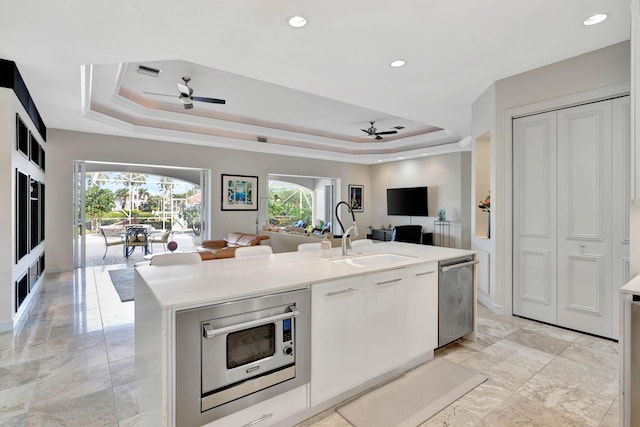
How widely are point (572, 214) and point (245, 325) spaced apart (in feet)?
11.0

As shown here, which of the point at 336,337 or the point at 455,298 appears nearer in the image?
the point at 336,337

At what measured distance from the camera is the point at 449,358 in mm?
2668

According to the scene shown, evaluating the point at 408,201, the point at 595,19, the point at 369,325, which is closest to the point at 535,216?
the point at 595,19

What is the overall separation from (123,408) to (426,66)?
12.5 ft

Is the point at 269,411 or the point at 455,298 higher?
the point at 455,298

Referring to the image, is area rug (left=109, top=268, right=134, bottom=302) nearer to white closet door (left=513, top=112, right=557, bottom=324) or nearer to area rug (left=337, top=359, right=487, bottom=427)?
area rug (left=337, top=359, right=487, bottom=427)

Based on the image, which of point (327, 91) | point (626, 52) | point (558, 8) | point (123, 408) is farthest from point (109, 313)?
point (626, 52)

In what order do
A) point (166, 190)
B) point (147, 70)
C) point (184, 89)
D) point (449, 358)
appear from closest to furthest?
1. point (449, 358)
2. point (147, 70)
3. point (184, 89)
4. point (166, 190)

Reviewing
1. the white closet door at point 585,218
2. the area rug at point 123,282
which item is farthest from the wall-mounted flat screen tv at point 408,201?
the area rug at point 123,282

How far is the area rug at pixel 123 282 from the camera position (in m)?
4.46

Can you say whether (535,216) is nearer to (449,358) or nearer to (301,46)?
(449,358)

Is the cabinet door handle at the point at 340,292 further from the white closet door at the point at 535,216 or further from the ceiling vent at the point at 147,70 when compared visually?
the ceiling vent at the point at 147,70

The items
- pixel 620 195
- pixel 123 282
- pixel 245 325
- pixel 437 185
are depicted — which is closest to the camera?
pixel 245 325

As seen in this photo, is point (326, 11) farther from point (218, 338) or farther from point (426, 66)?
point (218, 338)
